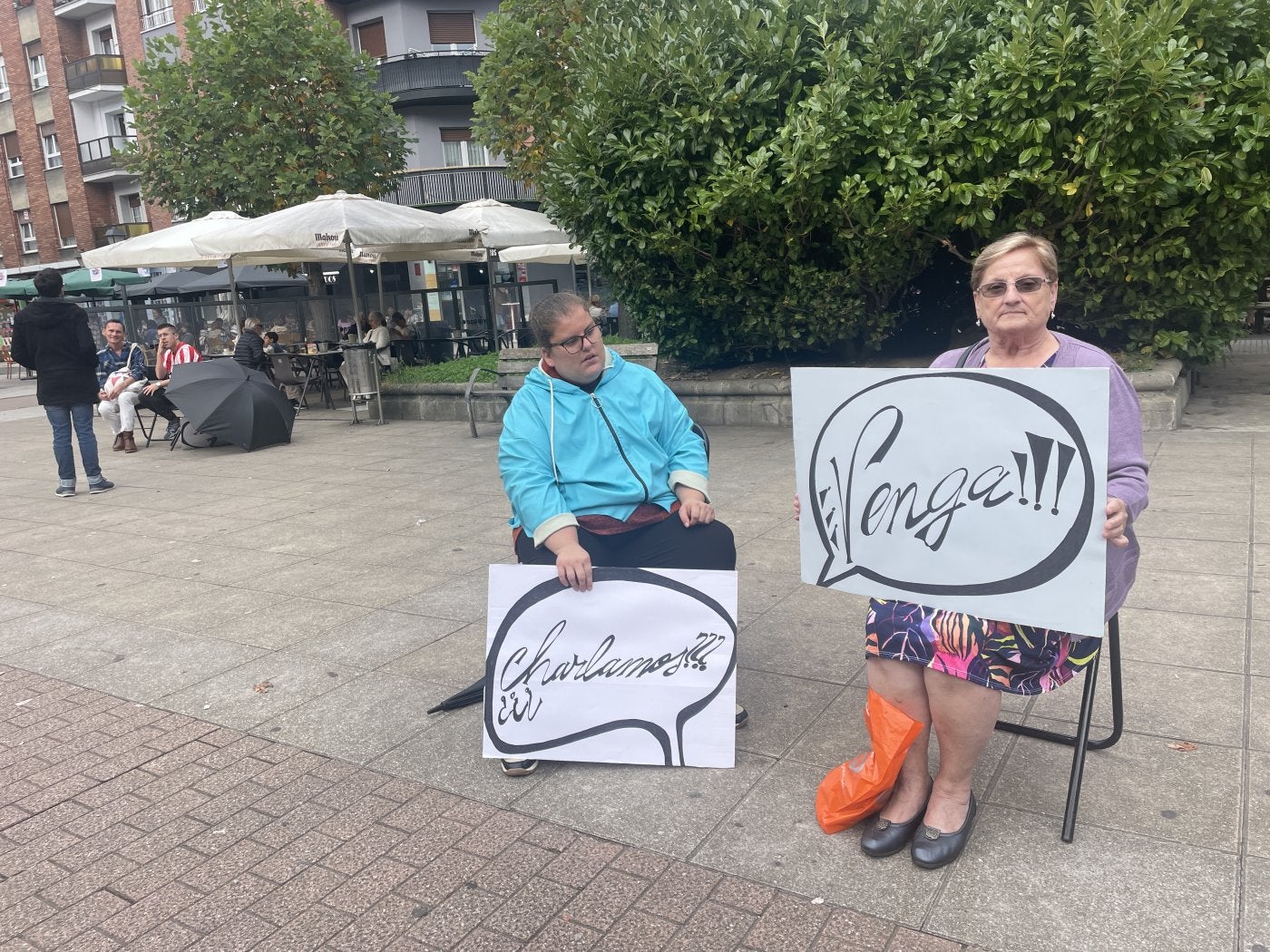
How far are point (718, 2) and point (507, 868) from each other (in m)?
7.81

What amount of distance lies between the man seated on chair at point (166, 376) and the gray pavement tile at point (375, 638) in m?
7.86

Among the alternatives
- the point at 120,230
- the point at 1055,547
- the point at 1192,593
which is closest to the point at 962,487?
the point at 1055,547

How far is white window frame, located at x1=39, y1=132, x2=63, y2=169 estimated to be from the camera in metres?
43.2

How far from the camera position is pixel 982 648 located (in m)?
2.56

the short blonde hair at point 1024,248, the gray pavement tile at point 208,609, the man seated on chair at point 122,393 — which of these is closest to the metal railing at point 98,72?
the man seated on chair at point 122,393

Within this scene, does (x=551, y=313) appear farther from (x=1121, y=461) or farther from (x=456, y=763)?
A: (x=1121, y=461)

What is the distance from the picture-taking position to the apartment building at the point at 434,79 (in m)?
33.3

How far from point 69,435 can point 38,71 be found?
143 ft

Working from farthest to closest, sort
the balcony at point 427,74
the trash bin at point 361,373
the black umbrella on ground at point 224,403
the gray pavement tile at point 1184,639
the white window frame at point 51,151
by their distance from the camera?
the white window frame at point 51,151 < the balcony at point 427,74 < the trash bin at point 361,373 < the black umbrella on ground at point 224,403 < the gray pavement tile at point 1184,639

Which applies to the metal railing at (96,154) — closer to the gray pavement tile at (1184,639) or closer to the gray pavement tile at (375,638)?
the gray pavement tile at (375,638)

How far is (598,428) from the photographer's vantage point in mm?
3514

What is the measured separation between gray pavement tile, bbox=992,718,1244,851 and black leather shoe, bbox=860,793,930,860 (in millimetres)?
349

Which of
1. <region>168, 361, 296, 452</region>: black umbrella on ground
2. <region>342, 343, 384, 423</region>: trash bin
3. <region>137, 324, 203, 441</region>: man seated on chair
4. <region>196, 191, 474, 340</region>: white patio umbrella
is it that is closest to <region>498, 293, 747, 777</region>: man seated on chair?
<region>168, 361, 296, 452</region>: black umbrella on ground

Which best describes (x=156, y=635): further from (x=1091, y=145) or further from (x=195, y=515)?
(x=1091, y=145)
